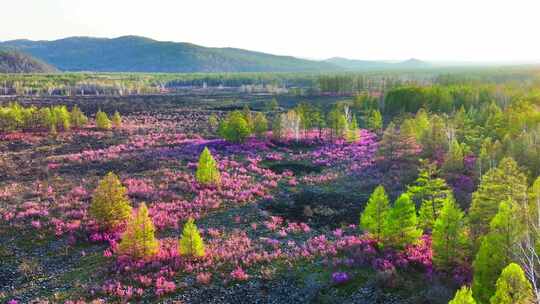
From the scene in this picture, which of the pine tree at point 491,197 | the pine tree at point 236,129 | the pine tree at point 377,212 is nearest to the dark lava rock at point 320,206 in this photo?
the pine tree at point 377,212

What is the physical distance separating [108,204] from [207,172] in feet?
38.3

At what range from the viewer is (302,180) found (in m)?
40.3

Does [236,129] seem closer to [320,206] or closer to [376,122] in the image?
[376,122]

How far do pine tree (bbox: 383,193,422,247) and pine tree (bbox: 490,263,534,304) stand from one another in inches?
316

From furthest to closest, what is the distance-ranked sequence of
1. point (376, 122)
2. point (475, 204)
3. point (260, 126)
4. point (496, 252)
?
1. point (376, 122)
2. point (260, 126)
3. point (475, 204)
4. point (496, 252)

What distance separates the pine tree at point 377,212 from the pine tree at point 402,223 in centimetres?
57

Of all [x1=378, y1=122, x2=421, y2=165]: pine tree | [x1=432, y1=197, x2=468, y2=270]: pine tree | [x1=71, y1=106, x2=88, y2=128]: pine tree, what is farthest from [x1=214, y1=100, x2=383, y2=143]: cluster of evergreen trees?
[x1=432, y1=197, x2=468, y2=270]: pine tree

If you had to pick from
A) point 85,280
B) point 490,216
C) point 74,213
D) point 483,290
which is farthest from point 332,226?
point 74,213

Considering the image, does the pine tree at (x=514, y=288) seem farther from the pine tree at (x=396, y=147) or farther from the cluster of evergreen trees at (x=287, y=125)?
the cluster of evergreen trees at (x=287, y=125)

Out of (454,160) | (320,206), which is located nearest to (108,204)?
(320,206)

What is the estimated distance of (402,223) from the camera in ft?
69.8

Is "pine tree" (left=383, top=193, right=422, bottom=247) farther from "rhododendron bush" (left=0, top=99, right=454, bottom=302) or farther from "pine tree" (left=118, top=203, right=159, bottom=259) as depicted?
"pine tree" (left=118, top=203, right=159, bottom=259)

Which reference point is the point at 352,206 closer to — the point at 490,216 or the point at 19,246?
the point at 490,216

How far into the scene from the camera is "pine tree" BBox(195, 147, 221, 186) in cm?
3550
